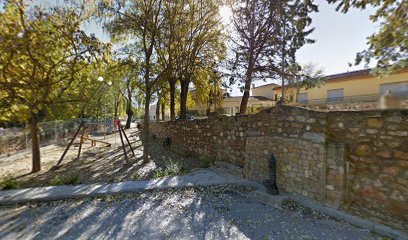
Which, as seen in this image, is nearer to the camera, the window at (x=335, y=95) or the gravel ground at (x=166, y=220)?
the gravel ground at (x=166, y=220)

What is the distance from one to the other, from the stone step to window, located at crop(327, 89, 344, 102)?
1643 cm

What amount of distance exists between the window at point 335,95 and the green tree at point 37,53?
19705 millimetres

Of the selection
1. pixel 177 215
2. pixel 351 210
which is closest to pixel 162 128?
pixel 177 215

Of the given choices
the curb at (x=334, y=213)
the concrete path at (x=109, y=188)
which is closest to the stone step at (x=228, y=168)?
the concrete path at (x=109, y=188)

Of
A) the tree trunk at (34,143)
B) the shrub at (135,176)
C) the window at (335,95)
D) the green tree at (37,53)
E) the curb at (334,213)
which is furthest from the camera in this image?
the window at (335,95)

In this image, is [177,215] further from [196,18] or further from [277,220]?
[196,18]

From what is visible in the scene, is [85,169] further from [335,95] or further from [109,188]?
[335,95]

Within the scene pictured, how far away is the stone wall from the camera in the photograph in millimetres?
3531

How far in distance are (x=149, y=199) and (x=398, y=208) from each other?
201 inches

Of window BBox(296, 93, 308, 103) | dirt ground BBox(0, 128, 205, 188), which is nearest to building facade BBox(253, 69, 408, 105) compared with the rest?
window BBox(296, 93, 308, 103)

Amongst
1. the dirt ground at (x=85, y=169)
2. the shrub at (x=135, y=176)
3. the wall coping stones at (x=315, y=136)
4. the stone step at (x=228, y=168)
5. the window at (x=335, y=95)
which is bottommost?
the dirt ground at (x=85, y=169)

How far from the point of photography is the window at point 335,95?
18.6 metres

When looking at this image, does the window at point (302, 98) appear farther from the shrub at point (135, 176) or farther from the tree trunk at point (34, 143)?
the tree trunk at point (34, 143)

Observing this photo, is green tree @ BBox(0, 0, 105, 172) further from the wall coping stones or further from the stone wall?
the wall coping stones
